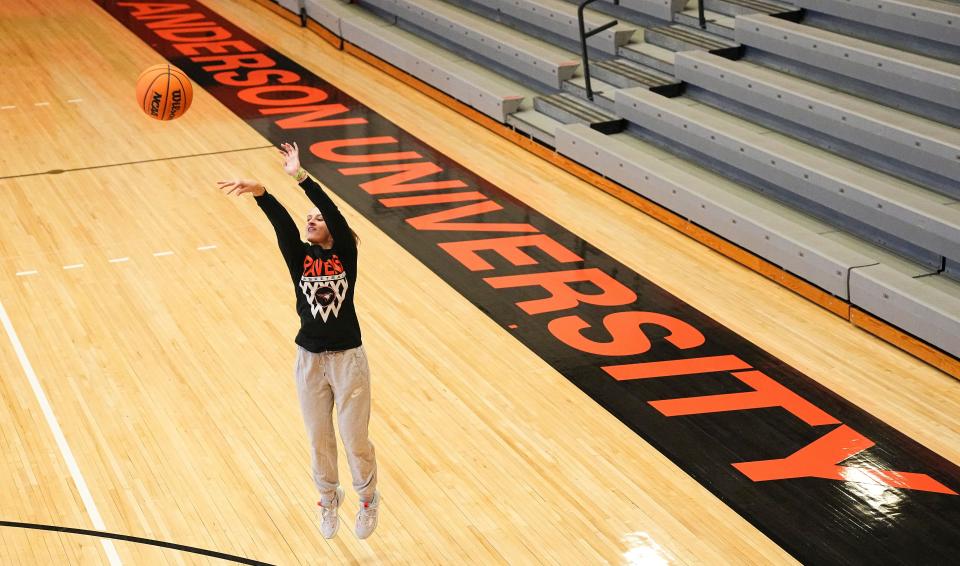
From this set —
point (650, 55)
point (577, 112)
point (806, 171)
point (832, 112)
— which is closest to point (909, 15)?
point (832, 112)

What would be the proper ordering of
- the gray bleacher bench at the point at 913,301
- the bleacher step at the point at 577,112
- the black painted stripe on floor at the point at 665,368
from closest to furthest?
the black painted stripe on floor at the point at 665,368 < the gray bleacher bench at the point at 913,301 < the bleacher step at the point at 577,112

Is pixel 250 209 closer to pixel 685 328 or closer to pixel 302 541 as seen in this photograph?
pixel 685 328

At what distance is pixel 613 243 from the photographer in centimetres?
732

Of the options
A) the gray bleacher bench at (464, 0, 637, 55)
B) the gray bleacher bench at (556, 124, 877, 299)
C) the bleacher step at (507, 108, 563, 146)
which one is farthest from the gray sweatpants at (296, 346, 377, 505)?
the gray bleacher bench at (464, 0, 637, 55)

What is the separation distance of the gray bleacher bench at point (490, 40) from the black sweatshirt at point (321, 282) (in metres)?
5.70

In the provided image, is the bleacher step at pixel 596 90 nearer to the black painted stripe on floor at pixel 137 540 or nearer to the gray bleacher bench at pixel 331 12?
the gray bleacher bench at pixel 331 12

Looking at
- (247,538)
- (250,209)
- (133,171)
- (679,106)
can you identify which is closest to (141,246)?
(250,209)

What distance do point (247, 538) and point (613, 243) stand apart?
358 cm

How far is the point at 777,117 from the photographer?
7.82 metres

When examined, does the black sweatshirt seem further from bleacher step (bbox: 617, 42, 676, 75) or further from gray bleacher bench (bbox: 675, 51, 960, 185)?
bleacher step (bbox: 617, 42, 676, 75)

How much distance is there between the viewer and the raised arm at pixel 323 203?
386cm

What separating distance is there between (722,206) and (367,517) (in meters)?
3.65

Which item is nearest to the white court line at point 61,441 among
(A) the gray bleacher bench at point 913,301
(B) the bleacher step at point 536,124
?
(A) the gray bleacher bench at point 913,301

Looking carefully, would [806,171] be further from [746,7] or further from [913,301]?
[746,7]
